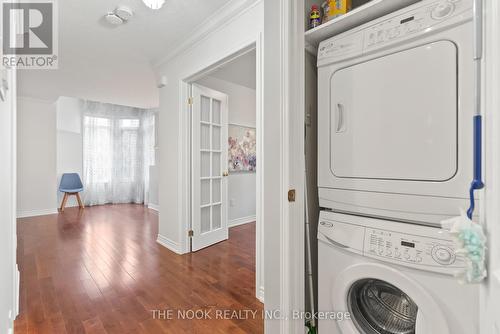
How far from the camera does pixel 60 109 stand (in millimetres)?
5590

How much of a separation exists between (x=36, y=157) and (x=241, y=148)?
4197mm

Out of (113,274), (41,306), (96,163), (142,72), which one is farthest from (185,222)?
(96,163)

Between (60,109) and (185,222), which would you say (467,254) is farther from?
(60,109)

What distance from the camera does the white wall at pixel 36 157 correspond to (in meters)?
4.77

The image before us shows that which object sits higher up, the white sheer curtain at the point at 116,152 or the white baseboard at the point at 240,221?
the white sheer curtain at the point at 116,152

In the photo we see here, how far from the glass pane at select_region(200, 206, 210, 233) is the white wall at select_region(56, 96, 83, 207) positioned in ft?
14.5

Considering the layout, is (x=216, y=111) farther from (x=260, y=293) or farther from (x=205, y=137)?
(x=260, y=293)

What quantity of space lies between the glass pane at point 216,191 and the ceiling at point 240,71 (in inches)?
57.0

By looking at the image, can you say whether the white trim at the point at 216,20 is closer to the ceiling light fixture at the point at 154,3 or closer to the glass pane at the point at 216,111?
the ceiling light fixture at the point at 154,3

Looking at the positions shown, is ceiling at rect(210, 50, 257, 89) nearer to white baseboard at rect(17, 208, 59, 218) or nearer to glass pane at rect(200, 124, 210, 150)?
glass pane at rect(200, 124, 210, 150)

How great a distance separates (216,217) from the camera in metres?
3.35

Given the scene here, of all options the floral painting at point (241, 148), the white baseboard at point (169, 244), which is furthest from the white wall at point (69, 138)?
the floral painting at point (241, 148)

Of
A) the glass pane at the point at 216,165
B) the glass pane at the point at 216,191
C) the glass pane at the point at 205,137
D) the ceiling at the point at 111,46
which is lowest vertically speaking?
the glass pane at the point at 216,191

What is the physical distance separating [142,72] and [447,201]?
13.0ft
